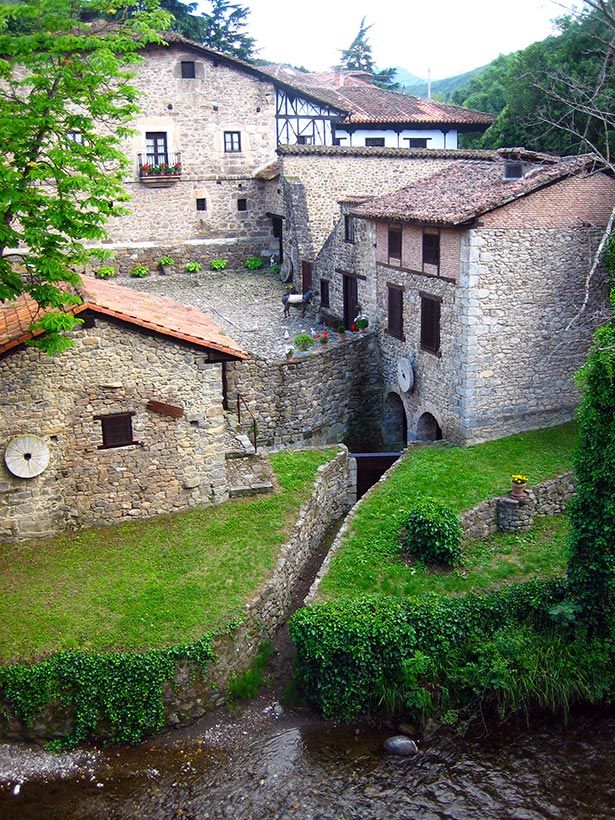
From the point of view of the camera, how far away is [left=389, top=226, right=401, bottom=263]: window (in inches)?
880

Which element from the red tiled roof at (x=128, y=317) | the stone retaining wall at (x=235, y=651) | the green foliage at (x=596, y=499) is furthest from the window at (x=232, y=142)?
the green foliage at (x=596, y=499)

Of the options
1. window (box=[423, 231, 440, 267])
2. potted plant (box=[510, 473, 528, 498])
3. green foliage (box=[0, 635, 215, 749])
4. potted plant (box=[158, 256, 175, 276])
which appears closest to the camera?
green foliage (box=[0, 635, 215, 749])

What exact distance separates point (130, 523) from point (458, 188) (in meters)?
12.1

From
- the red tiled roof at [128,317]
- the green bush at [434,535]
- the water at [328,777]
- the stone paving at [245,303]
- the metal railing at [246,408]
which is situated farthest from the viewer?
the stone paving at [245,303]

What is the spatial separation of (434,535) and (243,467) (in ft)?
17.6

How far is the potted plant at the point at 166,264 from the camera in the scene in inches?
1346

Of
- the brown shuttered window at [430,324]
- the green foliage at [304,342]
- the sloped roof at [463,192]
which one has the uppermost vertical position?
the sloped roof at [463,192]

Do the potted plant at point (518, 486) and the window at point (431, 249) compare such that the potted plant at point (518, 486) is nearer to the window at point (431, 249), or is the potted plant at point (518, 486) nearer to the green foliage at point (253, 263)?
the window at point (431, 249)

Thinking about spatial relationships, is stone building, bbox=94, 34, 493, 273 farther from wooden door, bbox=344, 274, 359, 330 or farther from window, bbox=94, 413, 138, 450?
window, bbox=94, 413, 138, 450

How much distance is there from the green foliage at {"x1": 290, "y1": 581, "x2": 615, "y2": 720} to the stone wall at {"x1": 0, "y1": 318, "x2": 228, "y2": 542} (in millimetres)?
4555

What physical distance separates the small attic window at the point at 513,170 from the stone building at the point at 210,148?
1524cm

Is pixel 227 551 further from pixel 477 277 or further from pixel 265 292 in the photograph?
pixel 265 292

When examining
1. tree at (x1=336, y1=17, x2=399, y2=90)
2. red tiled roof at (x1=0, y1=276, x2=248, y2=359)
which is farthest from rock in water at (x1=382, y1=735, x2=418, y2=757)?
tree at (x1=336, y1=17, x2=399, y2=90)

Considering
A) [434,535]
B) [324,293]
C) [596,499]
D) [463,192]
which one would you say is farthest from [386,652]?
[324,293]
